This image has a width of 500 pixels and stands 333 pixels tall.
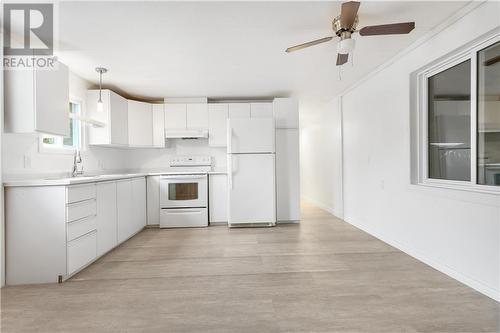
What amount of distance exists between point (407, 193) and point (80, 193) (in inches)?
136

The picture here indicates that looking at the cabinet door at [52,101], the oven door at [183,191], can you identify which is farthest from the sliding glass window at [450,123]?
the cabinet door at [52,101]

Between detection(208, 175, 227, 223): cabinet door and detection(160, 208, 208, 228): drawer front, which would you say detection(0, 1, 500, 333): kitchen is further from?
detection(208, 175, 227, 223): cabinet door

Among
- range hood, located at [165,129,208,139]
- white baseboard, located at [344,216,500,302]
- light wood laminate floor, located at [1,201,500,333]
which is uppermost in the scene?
range hood, located at [165,129,208,139]

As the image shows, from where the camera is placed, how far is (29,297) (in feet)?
7.12

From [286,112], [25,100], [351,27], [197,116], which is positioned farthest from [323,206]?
[25,100]

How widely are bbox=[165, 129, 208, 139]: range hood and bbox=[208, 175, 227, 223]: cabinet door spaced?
77cm

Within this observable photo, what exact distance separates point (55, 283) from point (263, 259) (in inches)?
76.9

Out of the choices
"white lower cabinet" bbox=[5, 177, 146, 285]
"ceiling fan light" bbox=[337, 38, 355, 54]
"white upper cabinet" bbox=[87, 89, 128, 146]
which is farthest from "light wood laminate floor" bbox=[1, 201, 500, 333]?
"ceiling fan light" bbox=[337, 38, 355, 54]

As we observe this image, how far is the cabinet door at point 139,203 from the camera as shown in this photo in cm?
403

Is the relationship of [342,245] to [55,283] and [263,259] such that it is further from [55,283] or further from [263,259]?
[55,283]

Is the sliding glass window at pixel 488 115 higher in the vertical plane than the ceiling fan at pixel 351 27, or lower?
lower

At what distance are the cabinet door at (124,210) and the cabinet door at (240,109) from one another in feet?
6.89

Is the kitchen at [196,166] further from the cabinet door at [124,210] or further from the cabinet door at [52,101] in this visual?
the cabinet door at [52,101]

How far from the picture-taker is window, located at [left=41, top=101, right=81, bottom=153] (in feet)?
10.1
